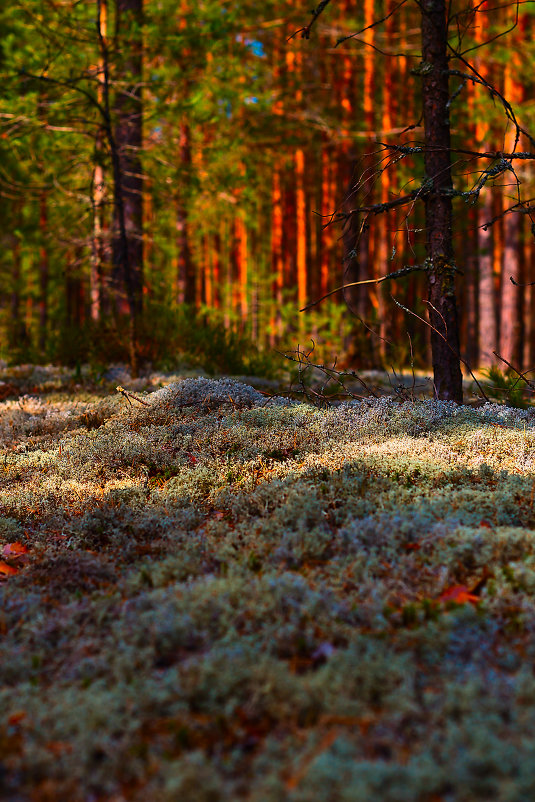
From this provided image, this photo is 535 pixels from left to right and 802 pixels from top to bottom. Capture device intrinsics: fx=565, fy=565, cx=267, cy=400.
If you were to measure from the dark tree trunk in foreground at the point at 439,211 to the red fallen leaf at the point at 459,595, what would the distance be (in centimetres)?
271

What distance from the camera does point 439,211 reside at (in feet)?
15.9

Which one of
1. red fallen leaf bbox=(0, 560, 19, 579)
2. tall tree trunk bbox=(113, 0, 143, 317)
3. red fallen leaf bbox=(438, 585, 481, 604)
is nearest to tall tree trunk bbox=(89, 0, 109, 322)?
tall tree trunk bbox=(113, 0, 143, 317)

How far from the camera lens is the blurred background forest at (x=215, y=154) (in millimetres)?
8016

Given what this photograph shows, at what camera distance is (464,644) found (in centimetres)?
206

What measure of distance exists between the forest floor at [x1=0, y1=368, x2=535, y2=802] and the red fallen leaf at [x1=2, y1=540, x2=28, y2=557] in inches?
1.1

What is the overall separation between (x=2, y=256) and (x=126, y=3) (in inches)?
607

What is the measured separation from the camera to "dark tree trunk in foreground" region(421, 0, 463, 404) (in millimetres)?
4801

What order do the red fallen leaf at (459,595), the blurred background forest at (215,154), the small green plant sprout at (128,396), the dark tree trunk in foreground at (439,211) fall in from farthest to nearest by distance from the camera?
1. the blurred background forest at (215,154)
2. the small green plant sprout at (128,396)
3. the dark tree trunk in foreground at (439,211)
4. the red fallen leaf at (459,595)

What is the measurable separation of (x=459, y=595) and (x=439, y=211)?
3.51 meters

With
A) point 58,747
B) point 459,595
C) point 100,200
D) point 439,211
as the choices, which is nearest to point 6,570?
point 58,747

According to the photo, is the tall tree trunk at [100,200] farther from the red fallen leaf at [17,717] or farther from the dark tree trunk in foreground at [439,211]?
the red fallen leaf at [17,717]

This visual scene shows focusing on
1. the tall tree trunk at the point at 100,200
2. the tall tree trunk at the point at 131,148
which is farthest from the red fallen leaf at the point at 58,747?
the tall tree trunk at the point at 131,148

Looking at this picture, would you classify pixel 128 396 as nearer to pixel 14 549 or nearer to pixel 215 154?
Answer: pixel 14 549

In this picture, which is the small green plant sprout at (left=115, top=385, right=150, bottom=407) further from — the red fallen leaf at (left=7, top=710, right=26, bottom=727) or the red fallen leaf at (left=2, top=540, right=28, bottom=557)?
the red fallen leaf at (left=7, top=710, right=26, bottom=727)
